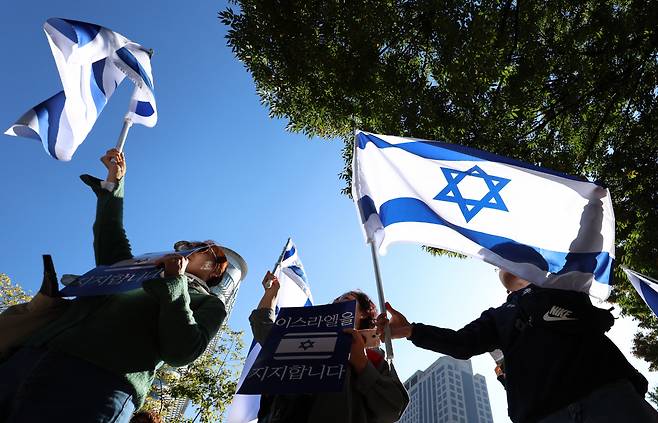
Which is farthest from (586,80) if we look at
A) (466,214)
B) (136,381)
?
(136,381)

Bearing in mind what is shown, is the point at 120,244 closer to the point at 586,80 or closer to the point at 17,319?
the point at 17,319

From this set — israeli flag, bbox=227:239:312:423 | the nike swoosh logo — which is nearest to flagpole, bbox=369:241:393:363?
the nike swoosh logo

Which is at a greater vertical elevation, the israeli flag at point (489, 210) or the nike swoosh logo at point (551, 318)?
the israeli flag at point (489, 210)

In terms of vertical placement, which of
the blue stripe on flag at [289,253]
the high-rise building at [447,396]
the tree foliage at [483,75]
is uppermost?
the high-rise building at [447,396]

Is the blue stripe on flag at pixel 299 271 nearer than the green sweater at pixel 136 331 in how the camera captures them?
No

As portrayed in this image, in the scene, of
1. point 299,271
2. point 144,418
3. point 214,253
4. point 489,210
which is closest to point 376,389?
point 214,253

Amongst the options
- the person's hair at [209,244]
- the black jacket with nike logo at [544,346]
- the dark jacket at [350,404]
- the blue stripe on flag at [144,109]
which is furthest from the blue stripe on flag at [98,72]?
the black jacket with nike logo at [544,346]

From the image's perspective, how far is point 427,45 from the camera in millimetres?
7000

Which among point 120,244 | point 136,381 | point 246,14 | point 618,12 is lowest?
point 136,381

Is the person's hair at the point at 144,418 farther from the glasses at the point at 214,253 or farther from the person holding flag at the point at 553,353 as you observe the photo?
the person holding flag at the point at 553,353

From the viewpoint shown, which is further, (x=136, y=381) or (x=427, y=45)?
(x=427, y=45)

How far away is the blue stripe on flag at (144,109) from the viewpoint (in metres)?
4.29

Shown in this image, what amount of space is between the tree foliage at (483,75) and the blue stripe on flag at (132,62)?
2602 millimetres

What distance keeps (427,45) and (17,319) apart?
6.65 meters
